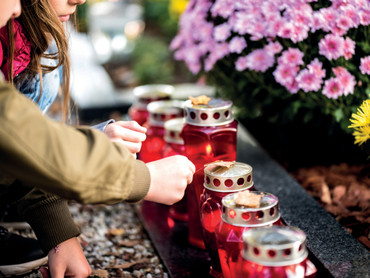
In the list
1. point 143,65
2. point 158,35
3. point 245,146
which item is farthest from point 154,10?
point 245,146

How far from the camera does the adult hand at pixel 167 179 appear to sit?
5.33 feet

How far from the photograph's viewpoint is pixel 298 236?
4.93ft

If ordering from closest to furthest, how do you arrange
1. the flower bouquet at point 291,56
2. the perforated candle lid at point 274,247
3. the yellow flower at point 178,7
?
the perforated candle lid at point 274,247
the flower bouquet at point 291,56
the yellow flower at point 178,7

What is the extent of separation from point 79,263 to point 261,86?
1.36 m

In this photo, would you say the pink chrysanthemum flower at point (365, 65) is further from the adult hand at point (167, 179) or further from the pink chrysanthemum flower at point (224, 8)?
the adult hand at point (167, 179)

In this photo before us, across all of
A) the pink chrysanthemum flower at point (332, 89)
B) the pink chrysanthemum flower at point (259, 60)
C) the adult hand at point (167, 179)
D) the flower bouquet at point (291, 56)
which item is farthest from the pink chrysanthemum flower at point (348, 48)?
the adult hand at point (167, 179)

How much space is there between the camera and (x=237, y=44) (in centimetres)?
262

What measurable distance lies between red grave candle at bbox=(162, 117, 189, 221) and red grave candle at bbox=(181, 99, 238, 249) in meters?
0.28

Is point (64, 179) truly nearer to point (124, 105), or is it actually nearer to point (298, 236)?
point (298, 236)

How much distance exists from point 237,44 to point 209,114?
688mm

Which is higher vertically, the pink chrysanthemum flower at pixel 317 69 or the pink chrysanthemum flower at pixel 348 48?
the pink chrysanthemum flower at pixel 348 48

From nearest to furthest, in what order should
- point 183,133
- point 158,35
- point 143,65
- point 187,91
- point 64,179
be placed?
point 64,179 < point 183,133 < point 187,91 < point 143,65 < point 158,35

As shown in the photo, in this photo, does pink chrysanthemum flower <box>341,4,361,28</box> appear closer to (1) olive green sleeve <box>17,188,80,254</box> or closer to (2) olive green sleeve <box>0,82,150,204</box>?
(2) olive green sleeve <box>0,82,150,204</box>

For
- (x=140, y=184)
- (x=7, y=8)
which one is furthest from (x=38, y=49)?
(x=140, y=184)
